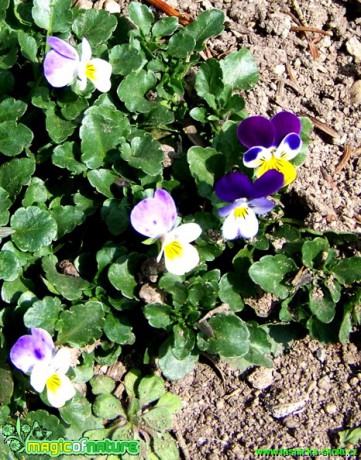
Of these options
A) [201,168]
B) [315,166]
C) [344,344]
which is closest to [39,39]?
[201,168]

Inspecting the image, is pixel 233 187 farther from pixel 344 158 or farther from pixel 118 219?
pixel 344 158

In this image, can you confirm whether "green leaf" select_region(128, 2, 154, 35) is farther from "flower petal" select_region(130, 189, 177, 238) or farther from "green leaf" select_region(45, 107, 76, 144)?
"flower petal" select_region(130, 189, 177, 238)

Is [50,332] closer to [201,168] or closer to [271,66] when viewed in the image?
[201,168]

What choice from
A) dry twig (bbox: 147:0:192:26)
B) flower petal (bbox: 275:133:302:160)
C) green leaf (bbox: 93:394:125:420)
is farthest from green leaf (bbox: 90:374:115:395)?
dry twig (bbox: 147:0:192:26)

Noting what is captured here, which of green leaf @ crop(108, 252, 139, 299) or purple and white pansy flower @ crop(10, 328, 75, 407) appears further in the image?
green leaf @ crop(108, 252, 139, 299)

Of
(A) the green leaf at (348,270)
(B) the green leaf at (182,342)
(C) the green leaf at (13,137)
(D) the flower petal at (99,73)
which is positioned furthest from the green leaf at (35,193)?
(A) the green leaf at (348,270)

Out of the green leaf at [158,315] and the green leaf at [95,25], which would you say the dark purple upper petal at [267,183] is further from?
the green leaf at [95,25]
